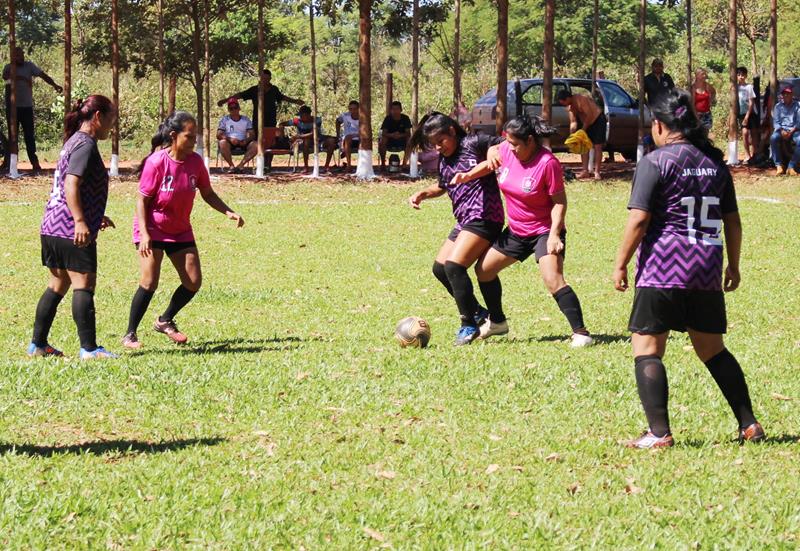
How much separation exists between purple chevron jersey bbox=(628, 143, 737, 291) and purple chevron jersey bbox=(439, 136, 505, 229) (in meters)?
3.57

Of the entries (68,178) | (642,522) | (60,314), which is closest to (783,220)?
(60,314)

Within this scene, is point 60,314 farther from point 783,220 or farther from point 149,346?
point 783,220

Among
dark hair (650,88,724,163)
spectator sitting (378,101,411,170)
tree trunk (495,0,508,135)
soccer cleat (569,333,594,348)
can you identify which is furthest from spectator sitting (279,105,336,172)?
dark hair (650,88,724,163)

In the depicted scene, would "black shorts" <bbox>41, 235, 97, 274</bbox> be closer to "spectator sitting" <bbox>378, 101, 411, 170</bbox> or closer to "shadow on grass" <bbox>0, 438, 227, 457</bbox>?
"shadow on grass" <bbox>0, 438, 227, 457</bbox>

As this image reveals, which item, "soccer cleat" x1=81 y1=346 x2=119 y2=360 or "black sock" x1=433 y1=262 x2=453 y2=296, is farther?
"black sock" x1=433 y1=262 x2=453 y2=296

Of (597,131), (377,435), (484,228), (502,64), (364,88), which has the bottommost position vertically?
(377,435)

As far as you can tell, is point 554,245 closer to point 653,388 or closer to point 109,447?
point 653,388

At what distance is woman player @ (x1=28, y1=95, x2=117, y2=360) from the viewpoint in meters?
8.47

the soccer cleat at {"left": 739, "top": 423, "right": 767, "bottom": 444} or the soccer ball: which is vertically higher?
the soccer ball

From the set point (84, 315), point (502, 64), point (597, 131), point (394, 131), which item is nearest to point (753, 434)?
point (84, 315)

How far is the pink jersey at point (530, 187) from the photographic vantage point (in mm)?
9328

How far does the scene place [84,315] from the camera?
28.8 ft

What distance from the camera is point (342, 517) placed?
211 inches

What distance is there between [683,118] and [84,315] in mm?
4496
